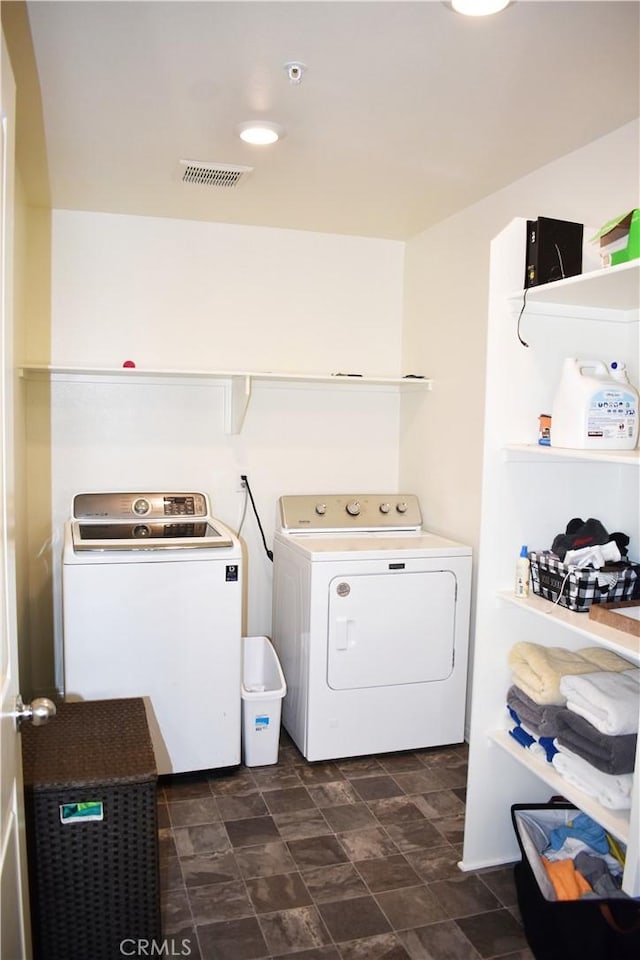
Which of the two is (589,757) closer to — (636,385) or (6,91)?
(636,385)

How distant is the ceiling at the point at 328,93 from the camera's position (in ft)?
5.61

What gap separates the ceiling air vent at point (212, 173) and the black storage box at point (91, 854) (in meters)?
2.06

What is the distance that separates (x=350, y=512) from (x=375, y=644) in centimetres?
74

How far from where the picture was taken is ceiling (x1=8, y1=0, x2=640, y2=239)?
5.61 ft

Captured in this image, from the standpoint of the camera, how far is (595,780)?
71.1 inches

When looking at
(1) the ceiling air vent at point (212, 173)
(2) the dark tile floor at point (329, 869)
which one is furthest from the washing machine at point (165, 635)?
(1) the ceiling air vent at point (212, 173)

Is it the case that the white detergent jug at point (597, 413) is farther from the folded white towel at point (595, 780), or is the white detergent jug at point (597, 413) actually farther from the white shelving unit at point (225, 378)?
the white shelving unit at point (225, 378)

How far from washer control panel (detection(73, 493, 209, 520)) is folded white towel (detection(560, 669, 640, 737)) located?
192 centimetres

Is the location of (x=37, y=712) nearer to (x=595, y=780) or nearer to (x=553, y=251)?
(x=595, y=780)

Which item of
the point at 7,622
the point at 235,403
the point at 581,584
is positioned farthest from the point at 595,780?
the point at 235,403

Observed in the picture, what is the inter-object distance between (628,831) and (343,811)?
1252mm

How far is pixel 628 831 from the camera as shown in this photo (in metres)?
1.62

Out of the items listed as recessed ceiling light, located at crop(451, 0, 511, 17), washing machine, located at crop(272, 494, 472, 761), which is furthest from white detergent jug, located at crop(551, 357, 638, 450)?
washing machine, located at crop(272, 494, 472, 761)

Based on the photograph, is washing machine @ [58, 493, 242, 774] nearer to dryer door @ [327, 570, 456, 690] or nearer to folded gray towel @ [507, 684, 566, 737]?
dryer door @ [327, 570, 456, 690]
